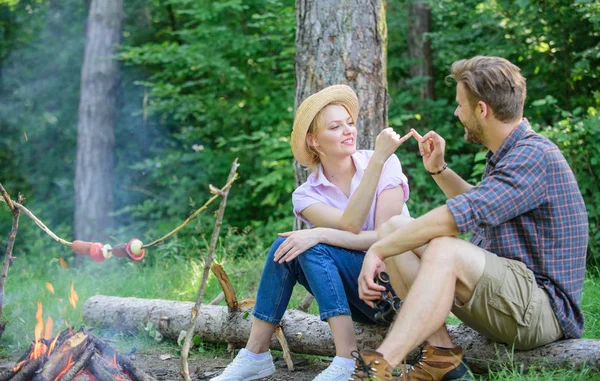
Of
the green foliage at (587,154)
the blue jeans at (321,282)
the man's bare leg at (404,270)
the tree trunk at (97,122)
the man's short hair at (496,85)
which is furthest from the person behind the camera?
the tree trunk at (97,122)

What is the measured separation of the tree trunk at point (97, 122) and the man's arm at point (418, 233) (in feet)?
26.8

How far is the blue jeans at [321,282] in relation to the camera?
10.7ft

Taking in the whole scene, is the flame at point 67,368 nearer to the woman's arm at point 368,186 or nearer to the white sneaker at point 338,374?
the white sneaker at point 338,374

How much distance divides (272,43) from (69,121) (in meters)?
4.64

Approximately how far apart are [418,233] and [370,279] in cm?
31

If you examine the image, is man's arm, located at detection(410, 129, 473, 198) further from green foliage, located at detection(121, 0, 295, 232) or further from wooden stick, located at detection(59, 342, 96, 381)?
green foliage, located at detection(121, 0, 295, 232)

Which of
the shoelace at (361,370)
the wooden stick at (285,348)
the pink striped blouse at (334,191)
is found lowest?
the wooden stick at (285,348)

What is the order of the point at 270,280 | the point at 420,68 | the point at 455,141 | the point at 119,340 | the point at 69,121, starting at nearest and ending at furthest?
the point at 270,280
the point at 119,340
the point at 455,141
the point at 420,68
the point at 69,121

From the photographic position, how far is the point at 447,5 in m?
8.58

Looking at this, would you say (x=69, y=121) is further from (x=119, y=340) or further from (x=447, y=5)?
(x=119, y=340)

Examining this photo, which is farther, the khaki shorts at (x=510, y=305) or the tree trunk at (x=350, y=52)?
the tree trunk at (x=350, y=52)

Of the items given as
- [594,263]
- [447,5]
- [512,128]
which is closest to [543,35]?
[447,5]

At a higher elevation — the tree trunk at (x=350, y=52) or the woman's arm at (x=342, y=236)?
the tree trunk at (x=350, y=52)

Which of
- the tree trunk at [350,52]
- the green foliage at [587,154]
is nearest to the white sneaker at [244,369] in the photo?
the tree trunk at [350,52]
